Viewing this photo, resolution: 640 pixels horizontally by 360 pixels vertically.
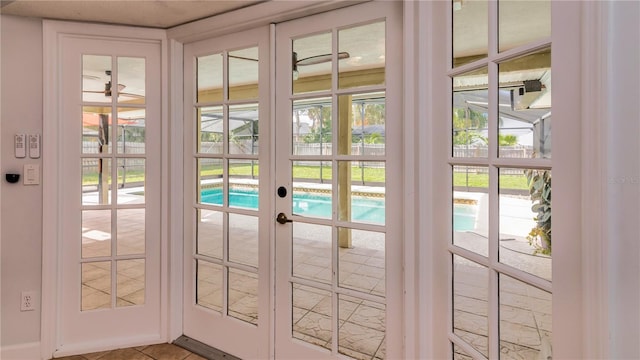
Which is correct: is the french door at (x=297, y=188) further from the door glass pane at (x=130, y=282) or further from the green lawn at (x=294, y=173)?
the door glass pane at (x=130, y=282)

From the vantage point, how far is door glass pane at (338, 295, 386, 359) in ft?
5.88

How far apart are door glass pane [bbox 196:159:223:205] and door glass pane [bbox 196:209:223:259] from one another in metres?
0.09

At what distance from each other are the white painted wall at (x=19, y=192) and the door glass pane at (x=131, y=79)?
0.46 meters

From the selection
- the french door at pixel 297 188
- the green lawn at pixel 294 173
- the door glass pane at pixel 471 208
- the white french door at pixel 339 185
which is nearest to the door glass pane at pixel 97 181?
the green lawn at pixel 294 173

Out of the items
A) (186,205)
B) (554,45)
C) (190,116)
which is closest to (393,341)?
(554,45)

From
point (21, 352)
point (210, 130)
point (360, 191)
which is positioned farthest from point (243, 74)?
point (21, 352)

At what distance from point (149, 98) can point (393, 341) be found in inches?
86.9

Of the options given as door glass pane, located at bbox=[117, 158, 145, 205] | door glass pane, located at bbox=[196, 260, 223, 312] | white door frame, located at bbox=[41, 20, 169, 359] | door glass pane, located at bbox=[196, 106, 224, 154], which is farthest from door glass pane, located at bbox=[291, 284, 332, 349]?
white door frame, located at bbox=[41, 20, 169, 359]

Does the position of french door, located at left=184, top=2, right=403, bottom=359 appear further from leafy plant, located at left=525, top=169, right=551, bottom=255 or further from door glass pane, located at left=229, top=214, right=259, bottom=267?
leafy plant, located at left=525, top=169, right=551, bottom=255

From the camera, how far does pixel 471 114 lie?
4.05 feet

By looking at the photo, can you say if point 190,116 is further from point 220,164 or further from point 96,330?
point 96,330

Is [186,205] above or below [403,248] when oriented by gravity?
above

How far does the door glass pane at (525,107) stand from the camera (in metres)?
0.87

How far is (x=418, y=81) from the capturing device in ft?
4.67
